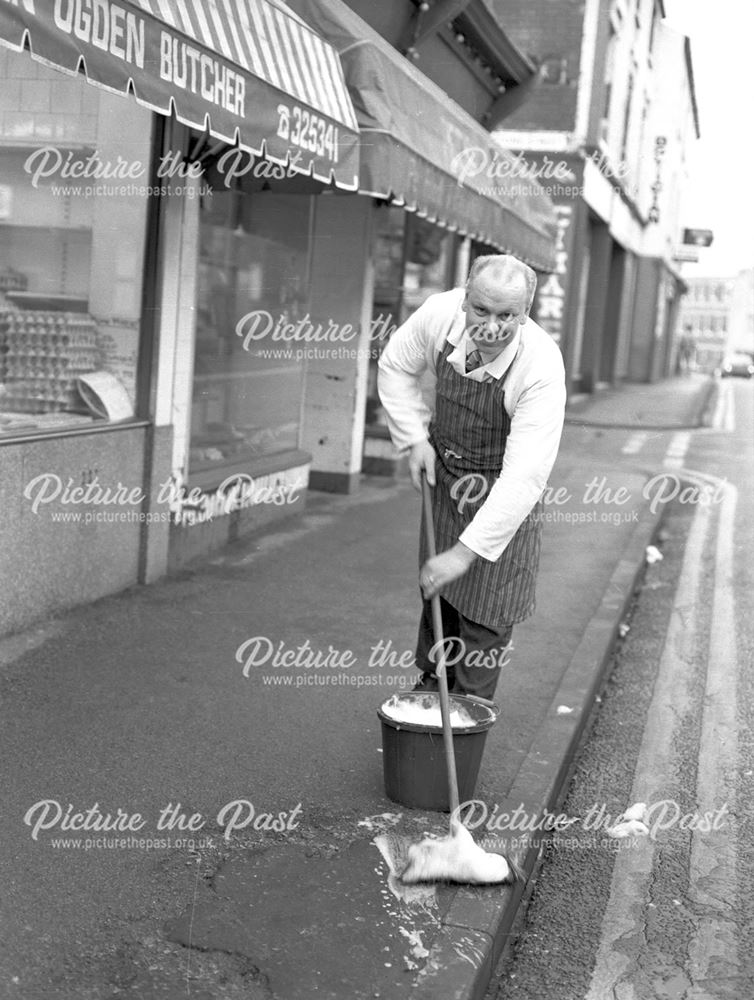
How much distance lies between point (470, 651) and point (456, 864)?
1.02 meters

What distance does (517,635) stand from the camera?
7.09m

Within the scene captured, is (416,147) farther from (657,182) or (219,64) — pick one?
(657,182)

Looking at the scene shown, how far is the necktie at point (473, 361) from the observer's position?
4.19 meters

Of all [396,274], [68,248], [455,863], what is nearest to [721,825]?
[455,863]

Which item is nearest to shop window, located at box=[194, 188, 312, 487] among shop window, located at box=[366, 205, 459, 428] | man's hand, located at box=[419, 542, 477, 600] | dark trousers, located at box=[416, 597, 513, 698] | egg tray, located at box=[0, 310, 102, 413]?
egg tray, located at box=[0, 310, 102, 413]

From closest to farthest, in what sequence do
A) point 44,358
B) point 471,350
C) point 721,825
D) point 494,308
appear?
point 494,308
point 471,350
point 721,825
point 44,358

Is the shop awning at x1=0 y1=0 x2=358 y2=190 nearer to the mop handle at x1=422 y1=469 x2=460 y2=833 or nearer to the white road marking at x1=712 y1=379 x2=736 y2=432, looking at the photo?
the mop handle at x1=422 y1=469 x2=460 y2=833

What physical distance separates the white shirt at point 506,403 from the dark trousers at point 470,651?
507 mm

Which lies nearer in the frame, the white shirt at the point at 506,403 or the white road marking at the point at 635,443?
the white shirt at the point at 506,403

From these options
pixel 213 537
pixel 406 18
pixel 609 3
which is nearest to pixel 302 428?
pixel 213 537

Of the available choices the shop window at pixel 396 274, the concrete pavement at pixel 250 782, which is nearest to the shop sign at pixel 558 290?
the shop window at pixel 396 274

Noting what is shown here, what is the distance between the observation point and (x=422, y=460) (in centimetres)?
432

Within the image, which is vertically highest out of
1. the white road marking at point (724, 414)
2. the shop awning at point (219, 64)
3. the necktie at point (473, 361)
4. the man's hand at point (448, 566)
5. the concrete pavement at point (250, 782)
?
the shop awning at point (219, 64)

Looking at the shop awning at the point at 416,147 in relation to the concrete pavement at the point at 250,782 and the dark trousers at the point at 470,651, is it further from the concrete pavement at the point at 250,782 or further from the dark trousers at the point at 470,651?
the dark trousers at the point at 470,651
